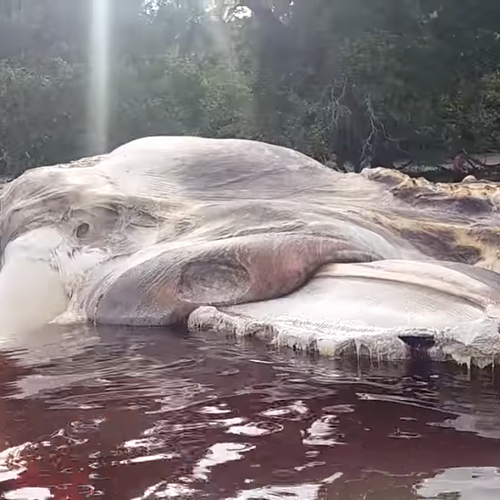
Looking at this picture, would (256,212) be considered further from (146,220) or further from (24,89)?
(24,89)

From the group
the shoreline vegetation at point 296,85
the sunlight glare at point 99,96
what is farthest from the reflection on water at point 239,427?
the sunlight glare at point 99,96

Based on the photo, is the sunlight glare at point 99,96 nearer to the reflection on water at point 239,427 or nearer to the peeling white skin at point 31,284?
the peeling white skin at point 31,284

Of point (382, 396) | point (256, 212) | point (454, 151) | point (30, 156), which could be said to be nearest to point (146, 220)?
point (256, 212)

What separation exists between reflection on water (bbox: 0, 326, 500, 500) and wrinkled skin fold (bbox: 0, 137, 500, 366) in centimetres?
31

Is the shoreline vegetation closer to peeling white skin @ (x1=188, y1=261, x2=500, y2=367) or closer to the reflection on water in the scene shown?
peeling white skin @ (x1=188, y1=261, x2=500, y2=367)

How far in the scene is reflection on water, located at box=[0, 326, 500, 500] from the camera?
281 centimetres

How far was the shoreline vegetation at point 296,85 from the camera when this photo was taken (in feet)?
66.4

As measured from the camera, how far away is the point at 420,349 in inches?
171

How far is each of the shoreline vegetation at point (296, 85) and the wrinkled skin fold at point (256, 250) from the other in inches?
524

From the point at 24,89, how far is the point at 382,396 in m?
17.2

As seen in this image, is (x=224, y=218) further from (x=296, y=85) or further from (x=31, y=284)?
(x=296, y=85)

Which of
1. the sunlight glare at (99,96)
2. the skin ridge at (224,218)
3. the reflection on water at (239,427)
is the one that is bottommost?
the reflection on water at (239,427)

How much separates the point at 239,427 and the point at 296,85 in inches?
773

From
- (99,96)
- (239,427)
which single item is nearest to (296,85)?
(99,96)
